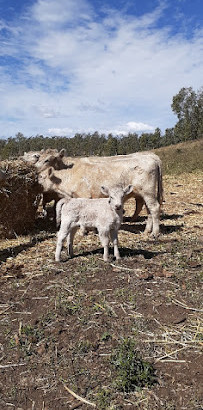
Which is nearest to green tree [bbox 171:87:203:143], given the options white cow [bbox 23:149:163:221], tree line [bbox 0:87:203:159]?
tree line [bbox 0:87:203:159]

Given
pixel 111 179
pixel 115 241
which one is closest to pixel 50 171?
pixel 111 179

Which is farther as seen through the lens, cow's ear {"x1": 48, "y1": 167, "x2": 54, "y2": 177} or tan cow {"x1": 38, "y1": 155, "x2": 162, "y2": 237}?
cow's ear {"x1": 48, "y1": 167, "x2": 54, "y2": 177}

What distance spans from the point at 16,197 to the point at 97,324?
5.80 meters

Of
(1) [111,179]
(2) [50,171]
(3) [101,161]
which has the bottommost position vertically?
(1) [111,179]

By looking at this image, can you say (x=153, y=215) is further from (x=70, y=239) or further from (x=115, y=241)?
(x=70, y=239)

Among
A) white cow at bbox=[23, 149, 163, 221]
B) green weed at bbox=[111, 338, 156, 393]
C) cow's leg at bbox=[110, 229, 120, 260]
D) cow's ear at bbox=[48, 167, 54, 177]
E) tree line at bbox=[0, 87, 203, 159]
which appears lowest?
green weed at bbox=[111, 338, 156, 393]

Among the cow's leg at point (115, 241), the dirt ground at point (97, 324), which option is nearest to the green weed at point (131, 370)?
the dirt ground at point (97, 324)

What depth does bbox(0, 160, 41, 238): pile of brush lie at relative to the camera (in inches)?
375

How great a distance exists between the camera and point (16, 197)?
32.4 ft

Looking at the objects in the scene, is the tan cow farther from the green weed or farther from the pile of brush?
the green weed

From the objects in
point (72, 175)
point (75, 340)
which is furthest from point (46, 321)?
point (72, 175)

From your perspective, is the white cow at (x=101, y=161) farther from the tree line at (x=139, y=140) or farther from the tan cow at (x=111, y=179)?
the tree line at (x=139, y=140)

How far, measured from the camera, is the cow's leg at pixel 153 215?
31.1 ft

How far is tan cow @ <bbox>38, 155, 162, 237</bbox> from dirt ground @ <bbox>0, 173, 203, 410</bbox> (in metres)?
1.85
